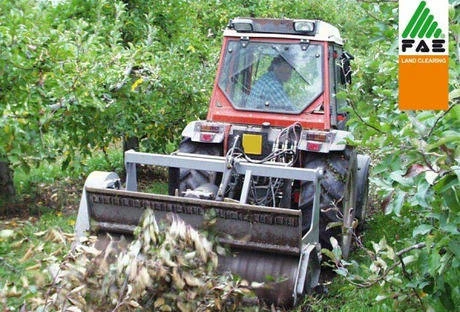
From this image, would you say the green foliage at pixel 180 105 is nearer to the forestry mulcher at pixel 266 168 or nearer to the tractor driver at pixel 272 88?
the forestry mulcher at pixel 266 168

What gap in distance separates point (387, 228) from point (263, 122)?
2303mm

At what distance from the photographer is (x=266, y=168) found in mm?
6016

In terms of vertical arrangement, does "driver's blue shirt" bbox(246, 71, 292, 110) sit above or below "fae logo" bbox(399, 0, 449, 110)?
below

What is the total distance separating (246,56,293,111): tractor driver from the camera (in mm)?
7254

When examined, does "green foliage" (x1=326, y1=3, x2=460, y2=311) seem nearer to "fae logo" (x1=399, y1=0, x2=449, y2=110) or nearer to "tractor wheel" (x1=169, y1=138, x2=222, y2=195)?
"fae logo" (x1=399, y1=0, x2=449, y2=110)

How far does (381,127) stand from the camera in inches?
145

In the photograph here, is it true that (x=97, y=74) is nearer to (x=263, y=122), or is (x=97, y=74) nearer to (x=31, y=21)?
(x=31, y=21)

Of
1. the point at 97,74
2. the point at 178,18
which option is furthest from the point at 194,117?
the point at 97,74

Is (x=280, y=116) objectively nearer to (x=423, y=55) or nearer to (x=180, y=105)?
(x=423, y=55)

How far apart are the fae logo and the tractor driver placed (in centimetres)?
389

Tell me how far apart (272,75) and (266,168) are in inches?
61.8

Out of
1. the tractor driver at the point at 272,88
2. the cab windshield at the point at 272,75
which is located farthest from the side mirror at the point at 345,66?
the tractor driver at the point at 272,88

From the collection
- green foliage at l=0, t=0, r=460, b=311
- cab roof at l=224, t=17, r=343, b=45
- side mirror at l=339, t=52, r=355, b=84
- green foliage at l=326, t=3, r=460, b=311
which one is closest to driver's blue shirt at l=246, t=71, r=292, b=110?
cab roof at l=224, t=17, r=343, b=45

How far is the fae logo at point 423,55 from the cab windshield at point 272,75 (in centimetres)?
382
